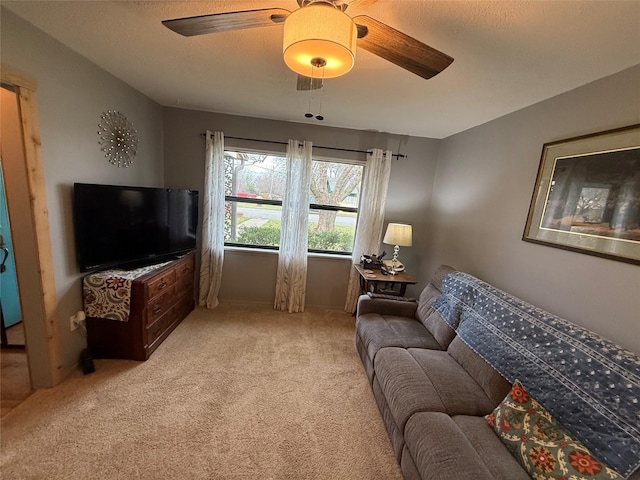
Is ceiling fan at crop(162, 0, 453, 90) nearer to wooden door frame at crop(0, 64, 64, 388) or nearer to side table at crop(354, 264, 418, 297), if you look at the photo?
wooden door frame at crop(0, 64, 64, 388)

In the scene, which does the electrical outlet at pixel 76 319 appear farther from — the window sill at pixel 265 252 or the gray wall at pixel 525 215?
the gray wall at pixel 525 215

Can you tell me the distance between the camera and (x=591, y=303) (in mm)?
1546

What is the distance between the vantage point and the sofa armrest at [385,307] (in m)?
2.55

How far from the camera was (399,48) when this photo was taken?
3.79 ft

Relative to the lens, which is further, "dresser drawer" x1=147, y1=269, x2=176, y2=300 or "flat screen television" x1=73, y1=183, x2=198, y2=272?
"dresser drawer" x1=147, y1=269, x2=176, y2=300

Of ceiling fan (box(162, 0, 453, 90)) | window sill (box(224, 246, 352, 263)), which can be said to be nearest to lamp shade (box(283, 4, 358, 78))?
ceiling fan (box(162, 0, 453, 90))

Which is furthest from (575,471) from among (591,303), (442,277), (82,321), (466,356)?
(82,321)

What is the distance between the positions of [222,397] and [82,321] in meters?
1.28

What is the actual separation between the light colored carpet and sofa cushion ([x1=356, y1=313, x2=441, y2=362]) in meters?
0.36

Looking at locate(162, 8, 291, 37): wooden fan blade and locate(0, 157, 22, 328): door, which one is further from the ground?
locate(162, 8, 291, 37): wooden fan blade

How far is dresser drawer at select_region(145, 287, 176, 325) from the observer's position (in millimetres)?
2266

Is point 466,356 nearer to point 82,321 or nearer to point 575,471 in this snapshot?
point 575,471

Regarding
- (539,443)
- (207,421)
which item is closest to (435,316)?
(539,443)

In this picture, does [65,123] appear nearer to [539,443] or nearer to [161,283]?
[161,283]
